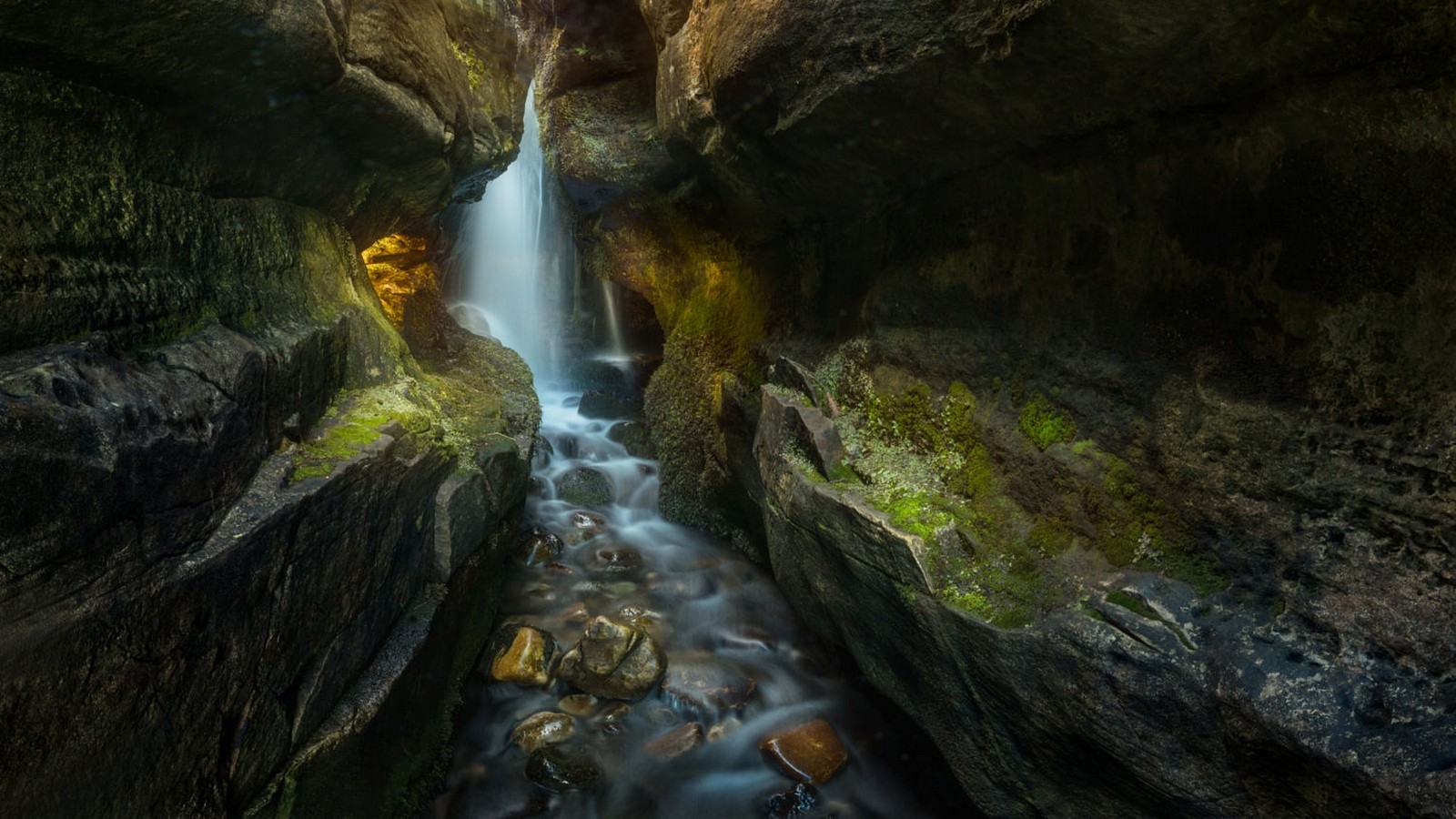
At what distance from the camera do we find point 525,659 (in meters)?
5.34

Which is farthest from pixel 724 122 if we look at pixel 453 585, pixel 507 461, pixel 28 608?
pixel 28 608

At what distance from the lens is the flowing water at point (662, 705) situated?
435 cm

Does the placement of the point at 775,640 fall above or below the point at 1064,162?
below

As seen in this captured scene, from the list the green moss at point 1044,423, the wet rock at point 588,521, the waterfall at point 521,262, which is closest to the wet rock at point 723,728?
the green moss at point 1044,423

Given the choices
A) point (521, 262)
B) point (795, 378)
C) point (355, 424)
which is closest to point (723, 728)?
point (795, 378)

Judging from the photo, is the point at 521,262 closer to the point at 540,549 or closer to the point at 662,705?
the point at 540,549

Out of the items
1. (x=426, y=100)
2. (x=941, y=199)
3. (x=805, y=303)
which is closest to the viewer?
(x=941, y=199)

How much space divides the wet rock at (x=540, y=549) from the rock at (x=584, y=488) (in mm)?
1512

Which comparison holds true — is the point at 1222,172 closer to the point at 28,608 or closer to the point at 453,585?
the point at 28,608

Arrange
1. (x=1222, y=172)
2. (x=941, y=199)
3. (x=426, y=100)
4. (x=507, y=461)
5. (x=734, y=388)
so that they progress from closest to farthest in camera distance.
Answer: (x=1222, y=172) → (x=941, y=199) → (x=426, y=100) → (x=507, y=461) → (x=734, y=388)

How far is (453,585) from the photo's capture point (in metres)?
4.85

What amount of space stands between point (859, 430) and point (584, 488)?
5509 millimetres

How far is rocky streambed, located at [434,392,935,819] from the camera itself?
435 centimetres

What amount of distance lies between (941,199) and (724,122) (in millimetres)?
1952
